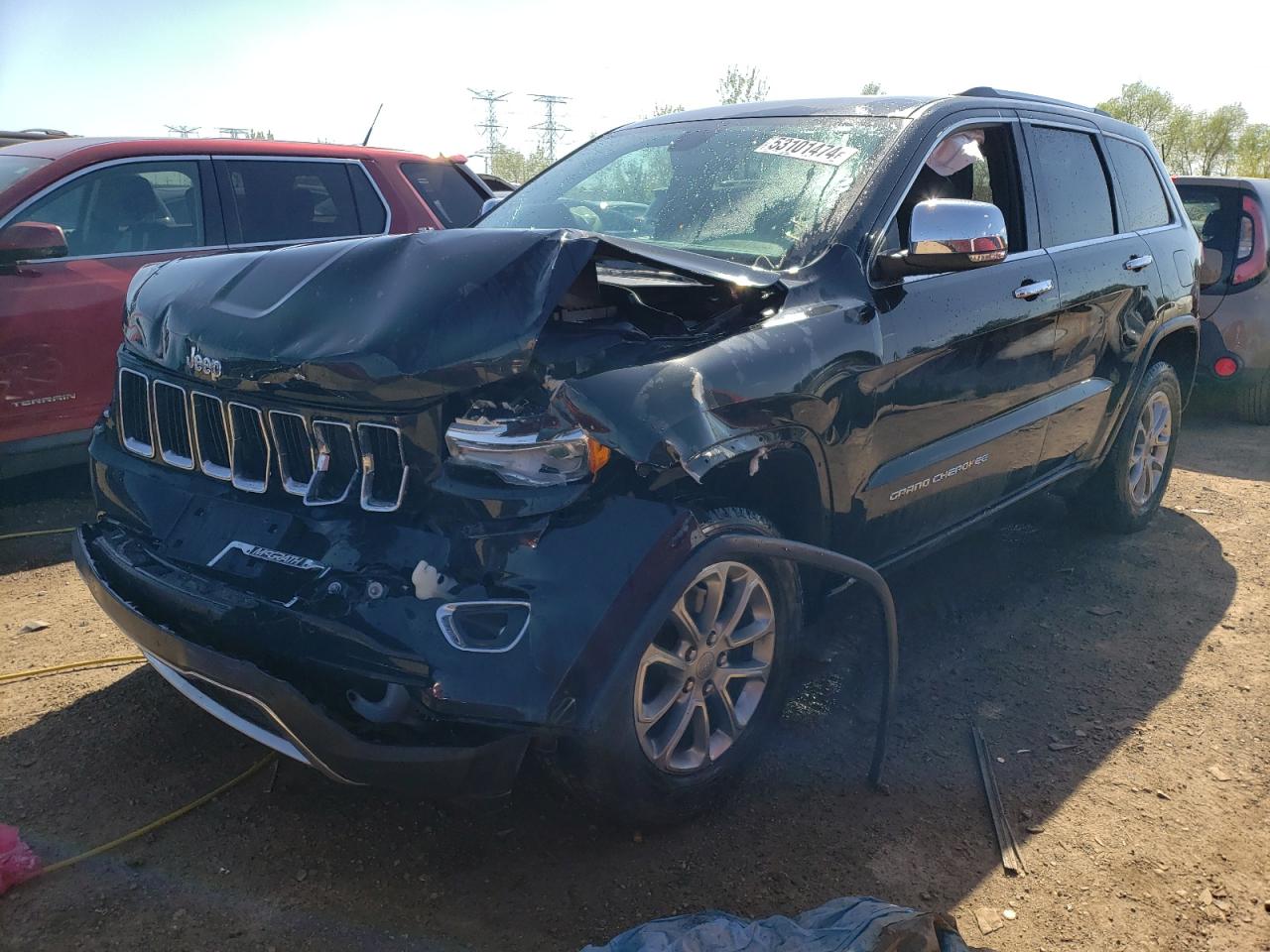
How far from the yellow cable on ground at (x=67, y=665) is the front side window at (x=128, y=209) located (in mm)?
2561

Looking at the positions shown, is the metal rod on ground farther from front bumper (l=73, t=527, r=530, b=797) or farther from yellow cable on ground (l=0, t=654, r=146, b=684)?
yellow cable on ground (l=0, t=654, r=146, b=684)

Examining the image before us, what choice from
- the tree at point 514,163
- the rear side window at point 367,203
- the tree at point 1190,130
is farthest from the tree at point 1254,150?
the rear side window at point 367,203

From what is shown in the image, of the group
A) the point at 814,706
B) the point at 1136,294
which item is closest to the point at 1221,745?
the point at 814,706

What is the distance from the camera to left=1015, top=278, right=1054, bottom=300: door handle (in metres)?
3.72

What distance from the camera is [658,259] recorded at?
2.58 m

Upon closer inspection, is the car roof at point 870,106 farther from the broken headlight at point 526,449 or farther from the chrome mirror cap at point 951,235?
the broken headlight at point 526,449

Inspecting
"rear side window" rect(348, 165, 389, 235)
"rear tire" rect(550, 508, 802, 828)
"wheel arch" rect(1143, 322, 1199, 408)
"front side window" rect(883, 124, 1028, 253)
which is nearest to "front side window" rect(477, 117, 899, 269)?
"front side window" rect(883, 124, 1028, 253)

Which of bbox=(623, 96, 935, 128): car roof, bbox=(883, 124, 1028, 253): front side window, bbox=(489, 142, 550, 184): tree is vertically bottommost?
bbox=(489, 142, 550, 184): tree

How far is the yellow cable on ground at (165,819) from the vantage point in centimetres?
253

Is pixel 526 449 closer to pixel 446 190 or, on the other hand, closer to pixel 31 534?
pixel 31 534

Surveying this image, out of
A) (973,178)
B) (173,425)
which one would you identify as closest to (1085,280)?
(973,178)

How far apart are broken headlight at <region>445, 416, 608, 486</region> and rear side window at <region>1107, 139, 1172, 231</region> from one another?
11.3ft

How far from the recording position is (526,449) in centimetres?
227

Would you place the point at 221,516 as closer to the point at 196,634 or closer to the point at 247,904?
the point at 196,634
